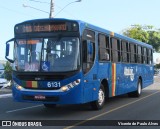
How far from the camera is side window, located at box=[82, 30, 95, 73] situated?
40.2 feet

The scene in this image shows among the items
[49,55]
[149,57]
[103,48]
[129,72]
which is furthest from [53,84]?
[149,57]

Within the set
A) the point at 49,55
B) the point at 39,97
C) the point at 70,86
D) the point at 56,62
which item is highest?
the point at 49,55

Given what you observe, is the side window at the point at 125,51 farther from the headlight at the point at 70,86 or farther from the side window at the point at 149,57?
the headlight at the point at 70,86

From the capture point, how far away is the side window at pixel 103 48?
1398cm

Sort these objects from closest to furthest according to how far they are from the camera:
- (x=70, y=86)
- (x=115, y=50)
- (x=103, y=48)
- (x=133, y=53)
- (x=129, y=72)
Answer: (x=70, y=86)
(x=103, y=48)
(x=115, y=50)
(x=129, y=72)
(x=133, y=53)

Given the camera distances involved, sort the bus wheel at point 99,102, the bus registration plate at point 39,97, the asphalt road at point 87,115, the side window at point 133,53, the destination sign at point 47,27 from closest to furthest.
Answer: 1. the asphalt road at point 87,115
2. the bus registration plate at point 39,97
3. the destination sign at point 47,27
4. the bus wheel at point 99,102
5. the side window at point 133,53

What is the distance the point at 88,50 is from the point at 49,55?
136cm

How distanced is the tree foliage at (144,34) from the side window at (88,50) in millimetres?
59267

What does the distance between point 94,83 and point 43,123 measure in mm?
3062

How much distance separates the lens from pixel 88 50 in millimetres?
12469

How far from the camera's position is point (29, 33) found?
12516mm

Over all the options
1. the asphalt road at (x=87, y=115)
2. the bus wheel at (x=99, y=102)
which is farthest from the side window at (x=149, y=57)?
the bus wheel at (x=99, y=102)

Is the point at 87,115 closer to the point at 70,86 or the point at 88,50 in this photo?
the point at 70,86

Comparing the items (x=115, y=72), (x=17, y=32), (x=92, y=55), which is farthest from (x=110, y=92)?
(x=17, y=32)
